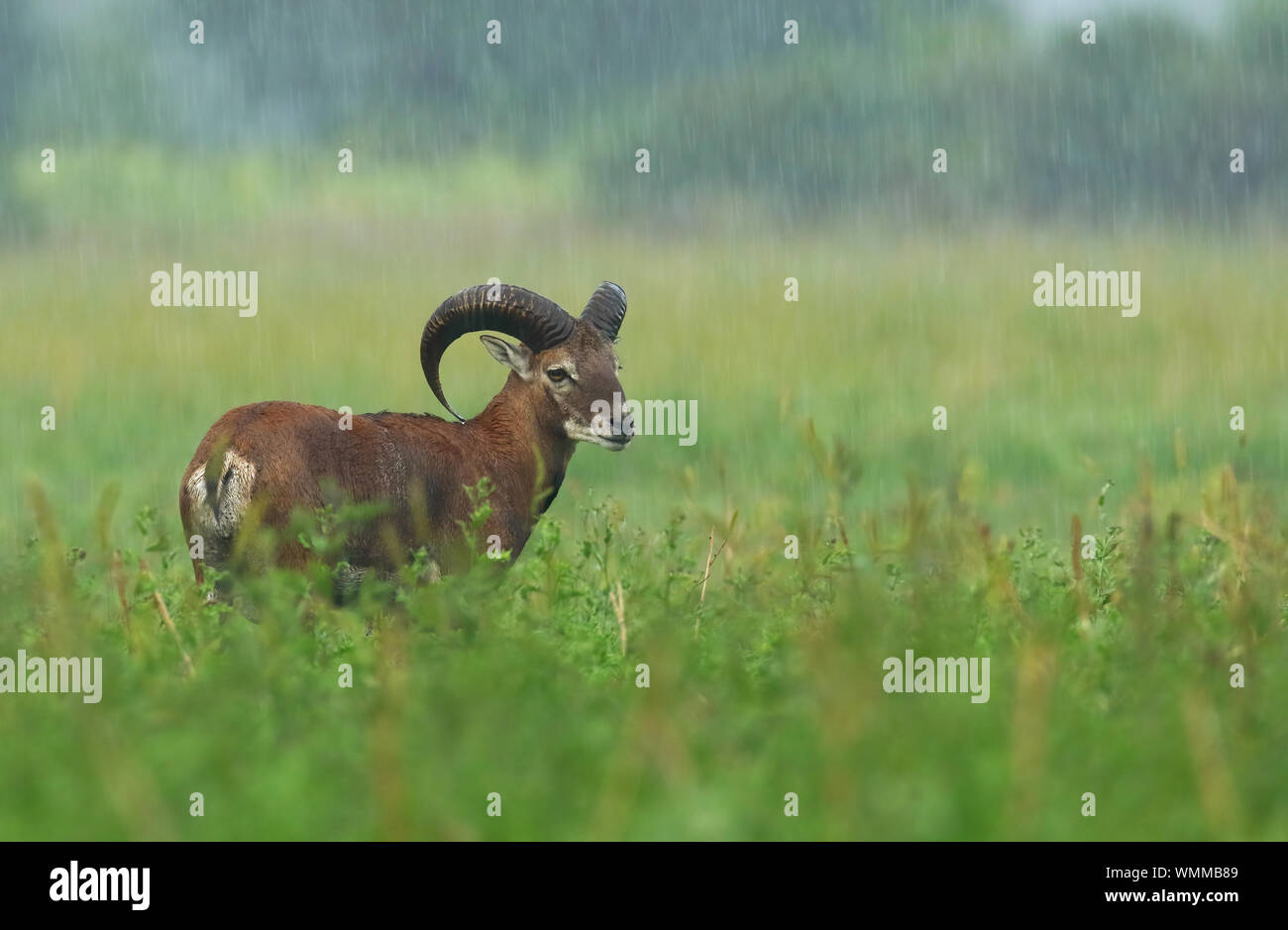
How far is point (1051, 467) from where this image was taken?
799 inches

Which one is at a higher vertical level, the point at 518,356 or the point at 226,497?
the point at 518,356

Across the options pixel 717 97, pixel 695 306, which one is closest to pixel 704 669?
pixel 695 306

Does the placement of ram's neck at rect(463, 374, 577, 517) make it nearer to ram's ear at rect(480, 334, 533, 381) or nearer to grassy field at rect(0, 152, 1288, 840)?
ram's ear at rect(480, 334, 533, 381)

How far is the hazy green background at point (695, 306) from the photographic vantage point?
248 inches

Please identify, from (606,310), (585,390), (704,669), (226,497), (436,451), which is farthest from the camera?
(606,310)

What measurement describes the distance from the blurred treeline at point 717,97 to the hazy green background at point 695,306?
0.32m

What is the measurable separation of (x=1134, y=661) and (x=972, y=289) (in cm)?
2570

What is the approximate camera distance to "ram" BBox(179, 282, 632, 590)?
10.0m

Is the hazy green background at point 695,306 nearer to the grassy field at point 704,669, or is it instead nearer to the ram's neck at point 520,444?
the grassy field at point 704,669

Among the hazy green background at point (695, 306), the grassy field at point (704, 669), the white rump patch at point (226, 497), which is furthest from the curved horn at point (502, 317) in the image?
the white rump patch at point (226, 497)

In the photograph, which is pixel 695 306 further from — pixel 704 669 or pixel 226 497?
pixel 704 669

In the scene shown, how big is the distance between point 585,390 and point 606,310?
0.73 metres

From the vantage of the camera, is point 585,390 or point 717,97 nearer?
point 585,390

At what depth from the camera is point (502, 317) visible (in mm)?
11609
